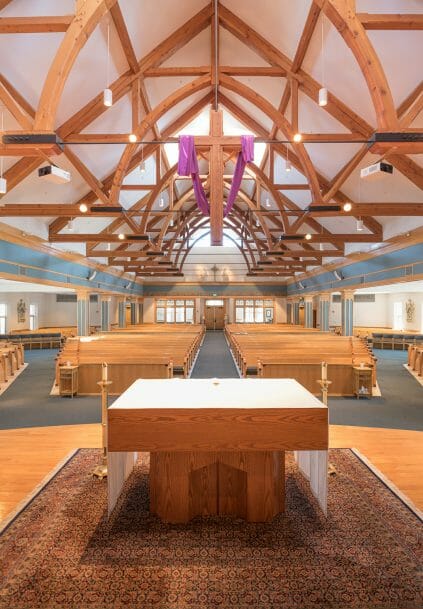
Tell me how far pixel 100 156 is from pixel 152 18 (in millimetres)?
3745

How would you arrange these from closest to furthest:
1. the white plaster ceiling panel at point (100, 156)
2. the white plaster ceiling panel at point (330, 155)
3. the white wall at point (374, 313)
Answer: the white plaster ceiling panel at point (330, 155), the white plaster ceiling panel at point (100, 156), the white wall at point (374, 313)

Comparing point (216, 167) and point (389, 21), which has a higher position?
point (389, 21)

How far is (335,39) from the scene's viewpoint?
6031 millimetres

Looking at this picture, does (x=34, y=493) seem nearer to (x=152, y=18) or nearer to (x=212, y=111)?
(x=212, y=111)

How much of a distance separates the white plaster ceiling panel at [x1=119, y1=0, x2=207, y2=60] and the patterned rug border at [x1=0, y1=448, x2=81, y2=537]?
6.90m

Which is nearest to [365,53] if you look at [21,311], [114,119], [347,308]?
[114,119]

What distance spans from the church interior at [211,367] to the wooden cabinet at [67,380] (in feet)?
0.43

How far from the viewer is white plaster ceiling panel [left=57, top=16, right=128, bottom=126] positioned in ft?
20.4

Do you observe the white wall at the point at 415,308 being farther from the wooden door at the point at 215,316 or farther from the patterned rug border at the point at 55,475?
the patterned rug border at the point at 55,475

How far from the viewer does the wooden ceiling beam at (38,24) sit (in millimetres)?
4316

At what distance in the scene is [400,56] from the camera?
18.4 feet

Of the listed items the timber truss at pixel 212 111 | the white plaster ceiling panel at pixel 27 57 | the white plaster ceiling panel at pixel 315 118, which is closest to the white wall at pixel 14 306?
the timber truss at pixel 212 111

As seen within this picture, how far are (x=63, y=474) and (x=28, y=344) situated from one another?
15794 mm

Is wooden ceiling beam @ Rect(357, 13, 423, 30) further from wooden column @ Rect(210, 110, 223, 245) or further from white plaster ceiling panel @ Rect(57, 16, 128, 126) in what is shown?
white plaster ceiling panel @ Rect(57, 16, 128, 126)
